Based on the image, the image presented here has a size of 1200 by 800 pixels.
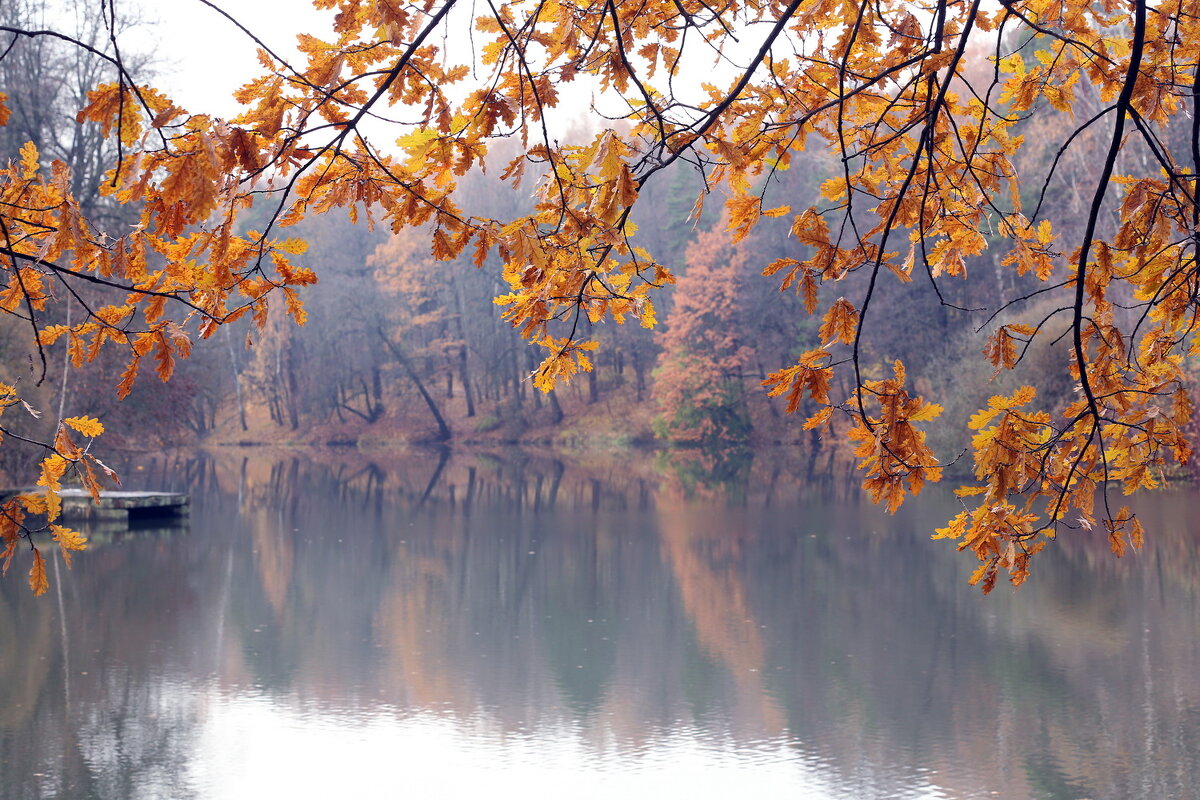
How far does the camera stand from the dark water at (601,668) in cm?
627

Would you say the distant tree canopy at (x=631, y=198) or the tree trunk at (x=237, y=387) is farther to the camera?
the tree trunk at (x=237, y=387)

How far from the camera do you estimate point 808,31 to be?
3471 mm

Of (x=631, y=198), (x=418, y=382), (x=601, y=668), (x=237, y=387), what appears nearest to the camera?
(x=631, y=198)

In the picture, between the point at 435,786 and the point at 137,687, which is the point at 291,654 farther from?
the point at 435,786

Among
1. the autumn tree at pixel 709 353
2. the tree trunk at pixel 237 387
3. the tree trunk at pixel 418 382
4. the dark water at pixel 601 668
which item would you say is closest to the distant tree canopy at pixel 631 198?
the dark water at pixel 601 668

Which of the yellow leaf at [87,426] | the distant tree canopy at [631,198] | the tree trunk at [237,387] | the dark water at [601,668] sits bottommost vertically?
the dark water at [601,668]

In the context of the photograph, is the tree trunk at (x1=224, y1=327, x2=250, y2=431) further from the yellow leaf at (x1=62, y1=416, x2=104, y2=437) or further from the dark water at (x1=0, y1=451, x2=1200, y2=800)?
the yellow leaf at (x1=62, y1=416, x2=104, y2=437)

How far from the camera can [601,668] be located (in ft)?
27.9

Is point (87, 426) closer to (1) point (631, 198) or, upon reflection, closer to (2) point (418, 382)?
(1) point (631, 198)

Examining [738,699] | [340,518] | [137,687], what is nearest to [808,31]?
[738,699]

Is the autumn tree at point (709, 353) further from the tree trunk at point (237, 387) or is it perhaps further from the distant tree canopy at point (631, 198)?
the distant tree canopy at point (631, 198)

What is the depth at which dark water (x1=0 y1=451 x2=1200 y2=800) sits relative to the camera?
627cm

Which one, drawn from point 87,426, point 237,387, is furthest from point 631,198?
point 237,387

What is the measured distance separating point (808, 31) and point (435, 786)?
A: 14.1 feet
